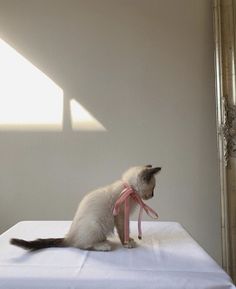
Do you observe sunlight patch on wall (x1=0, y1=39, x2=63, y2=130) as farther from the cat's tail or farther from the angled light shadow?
the cat's tail

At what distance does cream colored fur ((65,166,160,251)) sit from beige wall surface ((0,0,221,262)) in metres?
1.14

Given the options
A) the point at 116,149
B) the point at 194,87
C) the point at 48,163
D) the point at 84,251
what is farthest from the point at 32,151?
the point at 84,251

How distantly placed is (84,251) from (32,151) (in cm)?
142

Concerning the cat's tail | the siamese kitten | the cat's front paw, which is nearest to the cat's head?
the siamese kitten

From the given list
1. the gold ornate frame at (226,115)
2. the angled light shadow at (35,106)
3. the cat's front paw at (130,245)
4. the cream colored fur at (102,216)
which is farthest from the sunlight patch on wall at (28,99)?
the cat's front paw at (130,245)

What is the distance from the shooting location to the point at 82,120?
2.49 m

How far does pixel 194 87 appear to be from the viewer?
2480 millimetres

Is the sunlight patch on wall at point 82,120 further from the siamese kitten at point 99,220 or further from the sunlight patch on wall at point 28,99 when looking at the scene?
the siamese kitten at point 99,220

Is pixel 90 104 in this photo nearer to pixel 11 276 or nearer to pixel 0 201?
pixel 0 201

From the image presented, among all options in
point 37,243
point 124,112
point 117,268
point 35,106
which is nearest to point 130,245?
point 117,268

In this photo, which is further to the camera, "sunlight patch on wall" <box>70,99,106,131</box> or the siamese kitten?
"sunlight patch on wall" <box>70,99,106,131</box>

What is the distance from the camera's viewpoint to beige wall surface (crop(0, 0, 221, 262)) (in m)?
2.46

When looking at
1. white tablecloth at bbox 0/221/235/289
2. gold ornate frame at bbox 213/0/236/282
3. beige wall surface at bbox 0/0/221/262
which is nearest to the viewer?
white tablecloth at bbox 0/221/235/289

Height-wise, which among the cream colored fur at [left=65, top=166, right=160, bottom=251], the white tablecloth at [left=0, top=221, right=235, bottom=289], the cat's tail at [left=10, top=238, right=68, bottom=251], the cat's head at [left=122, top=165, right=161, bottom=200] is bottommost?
the white tablecloth at [left=0, top=221, right=235, bottom=289]
